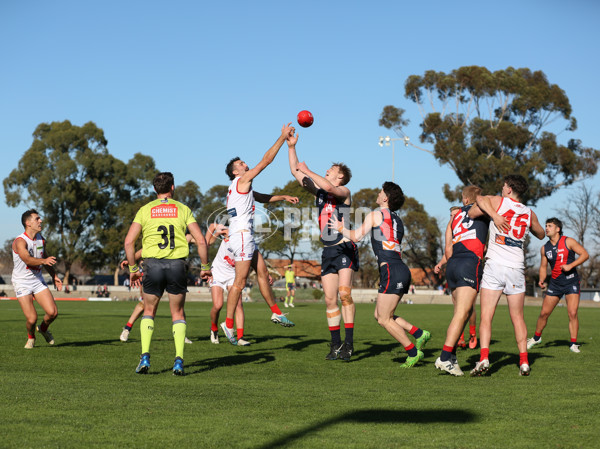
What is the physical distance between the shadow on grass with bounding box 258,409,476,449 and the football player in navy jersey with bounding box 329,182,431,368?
3.15 metres

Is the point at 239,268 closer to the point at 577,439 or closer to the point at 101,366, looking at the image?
the point at 101,366

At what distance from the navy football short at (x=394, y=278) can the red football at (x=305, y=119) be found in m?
2.69

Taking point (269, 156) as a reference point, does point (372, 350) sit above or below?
below

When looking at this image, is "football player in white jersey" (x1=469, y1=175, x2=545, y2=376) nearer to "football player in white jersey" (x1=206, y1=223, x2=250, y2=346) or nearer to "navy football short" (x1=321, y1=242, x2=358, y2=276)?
"navy football short" (x1=321, y1=242, x2=358, y2=276)

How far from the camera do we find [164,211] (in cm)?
750

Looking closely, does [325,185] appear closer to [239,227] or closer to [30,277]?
[239,227]

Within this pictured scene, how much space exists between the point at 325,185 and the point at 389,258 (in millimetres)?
1322

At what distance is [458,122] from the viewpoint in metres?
56.9

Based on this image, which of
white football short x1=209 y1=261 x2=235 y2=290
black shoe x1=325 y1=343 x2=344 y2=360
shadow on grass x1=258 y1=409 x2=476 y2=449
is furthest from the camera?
white football short x1=209 y1=261 x2=235 y2=290

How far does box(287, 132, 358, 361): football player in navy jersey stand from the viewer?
30.8ft

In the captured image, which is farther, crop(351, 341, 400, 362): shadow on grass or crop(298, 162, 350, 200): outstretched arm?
crop(351, 341, 400, 362): shadow on grass

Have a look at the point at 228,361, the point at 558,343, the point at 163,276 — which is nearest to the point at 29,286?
the point at 228,361

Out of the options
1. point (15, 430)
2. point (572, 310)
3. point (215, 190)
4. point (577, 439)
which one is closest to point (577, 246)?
point (572, 310)

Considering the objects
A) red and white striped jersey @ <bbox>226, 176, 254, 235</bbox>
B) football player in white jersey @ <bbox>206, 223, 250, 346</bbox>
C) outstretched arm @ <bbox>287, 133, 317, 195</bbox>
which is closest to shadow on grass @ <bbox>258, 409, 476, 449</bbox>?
outstretched arm @ <bbox>287, 133, 317, 195</bbox>
